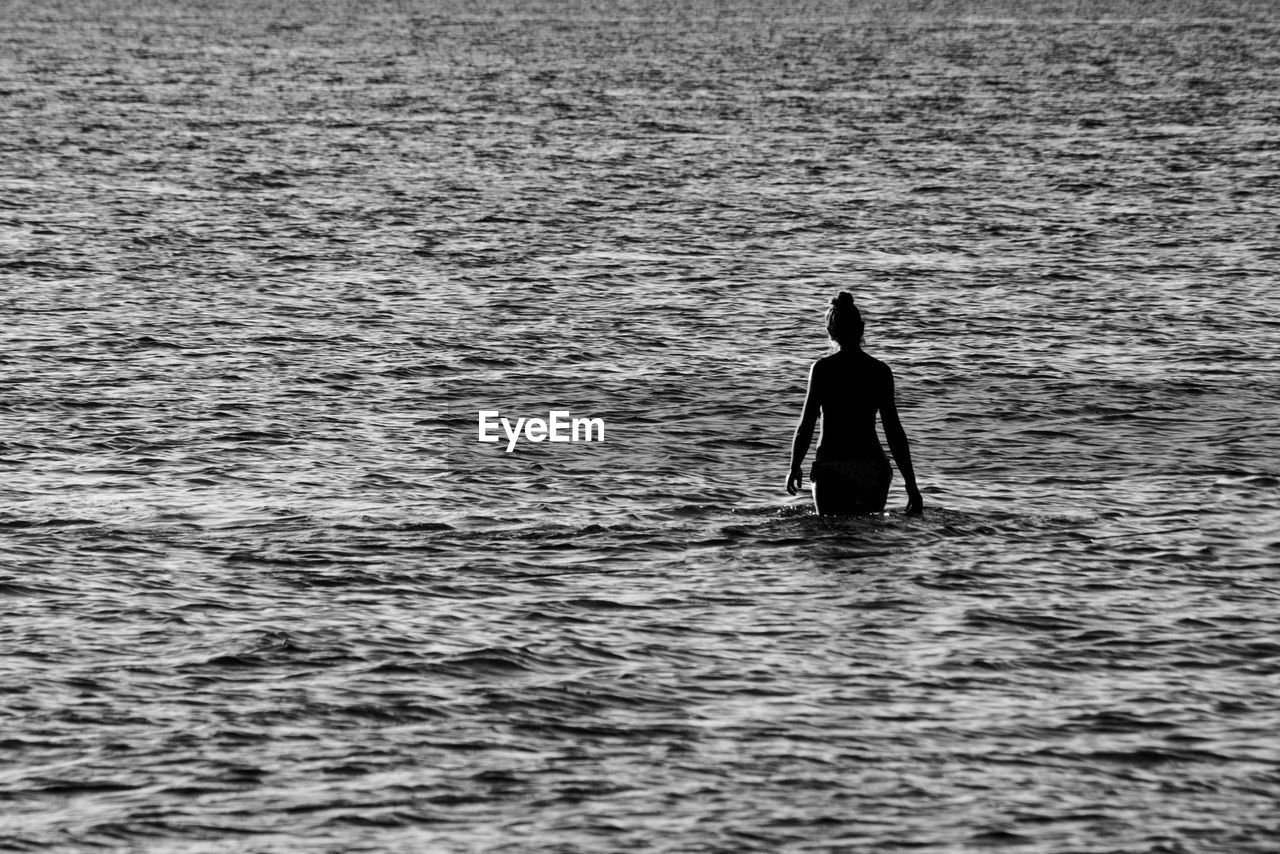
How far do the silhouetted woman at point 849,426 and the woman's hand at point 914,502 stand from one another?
0.8 inches

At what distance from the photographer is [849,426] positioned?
20359mm

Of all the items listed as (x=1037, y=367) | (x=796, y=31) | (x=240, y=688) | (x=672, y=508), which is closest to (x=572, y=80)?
(x=796, y=31)

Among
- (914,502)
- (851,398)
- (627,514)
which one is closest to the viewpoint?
(851,398)

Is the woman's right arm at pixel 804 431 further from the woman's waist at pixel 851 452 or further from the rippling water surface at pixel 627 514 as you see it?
the rippling water surface at pixel 627 514

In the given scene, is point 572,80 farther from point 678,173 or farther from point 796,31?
point 796,31

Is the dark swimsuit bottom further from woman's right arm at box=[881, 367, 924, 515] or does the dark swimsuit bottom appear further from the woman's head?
the woman's head

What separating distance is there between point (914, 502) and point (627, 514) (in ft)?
10.3

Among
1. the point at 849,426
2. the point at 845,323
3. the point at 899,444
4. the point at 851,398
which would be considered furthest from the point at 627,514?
the point at 845,323

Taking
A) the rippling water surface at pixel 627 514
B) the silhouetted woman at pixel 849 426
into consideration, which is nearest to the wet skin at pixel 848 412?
the silhouetted woman at pixel 849 426

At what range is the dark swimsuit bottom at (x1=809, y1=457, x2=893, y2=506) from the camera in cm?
2058

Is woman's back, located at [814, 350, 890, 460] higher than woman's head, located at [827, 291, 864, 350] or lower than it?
lower

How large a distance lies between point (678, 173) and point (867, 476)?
34397mm

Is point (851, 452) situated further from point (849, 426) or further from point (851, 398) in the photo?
point (851, 398)

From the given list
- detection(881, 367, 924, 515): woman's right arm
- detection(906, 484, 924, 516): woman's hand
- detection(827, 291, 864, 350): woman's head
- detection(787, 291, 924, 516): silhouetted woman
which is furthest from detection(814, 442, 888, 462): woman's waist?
detection(827, 291, 864, 350): woman's head
